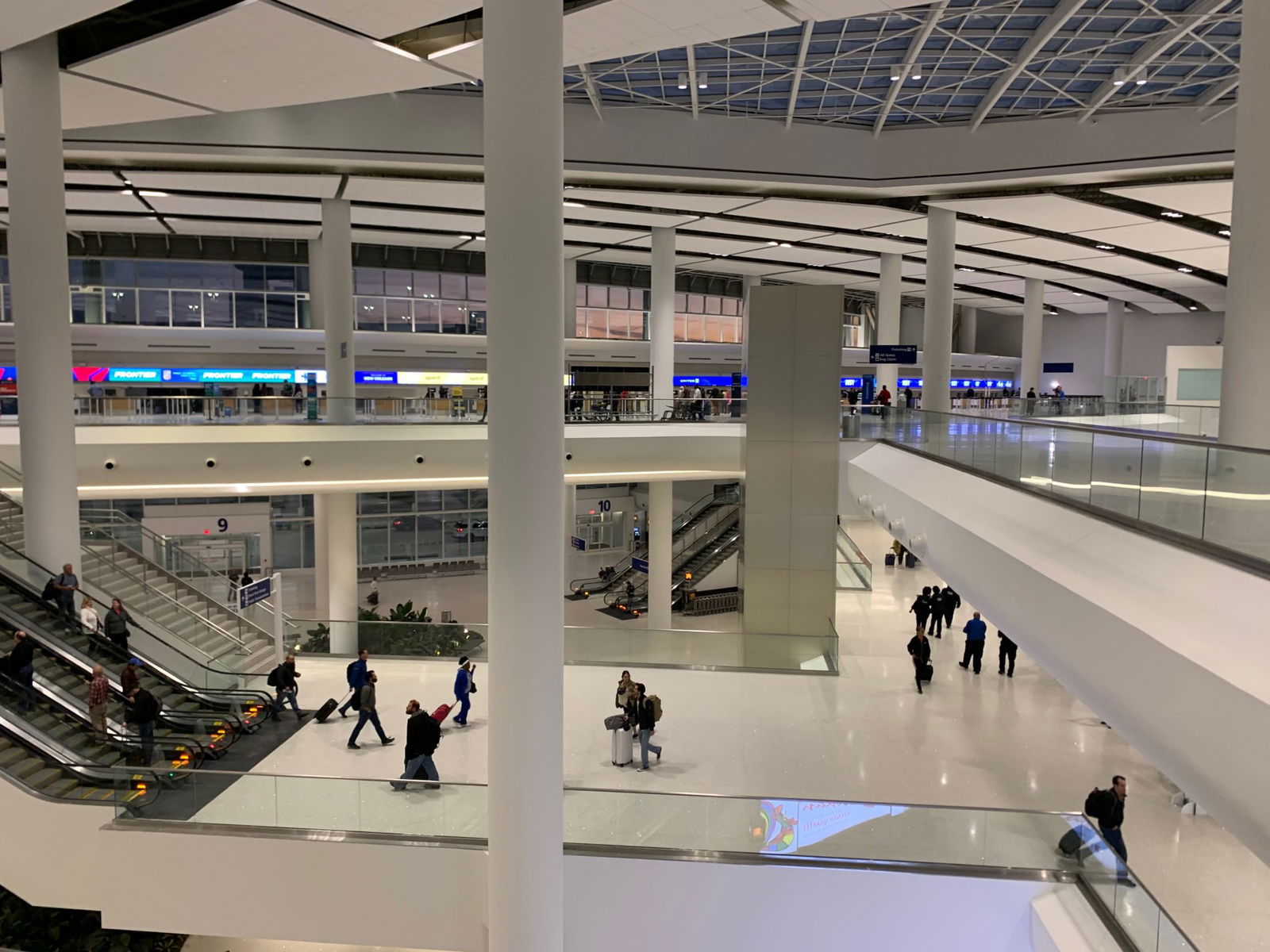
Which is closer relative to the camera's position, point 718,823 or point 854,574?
point 718,823

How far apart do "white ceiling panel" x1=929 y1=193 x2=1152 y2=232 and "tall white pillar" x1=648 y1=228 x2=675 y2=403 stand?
7350 mm

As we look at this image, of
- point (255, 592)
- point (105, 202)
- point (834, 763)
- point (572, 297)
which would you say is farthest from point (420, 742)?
point (572, 297)

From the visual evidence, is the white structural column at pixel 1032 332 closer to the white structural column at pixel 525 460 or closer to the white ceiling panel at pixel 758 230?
the white ceiling panel at pixel 758 230

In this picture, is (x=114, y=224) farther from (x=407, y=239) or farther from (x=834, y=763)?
(x=834, y=763)

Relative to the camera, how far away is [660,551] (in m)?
25.9

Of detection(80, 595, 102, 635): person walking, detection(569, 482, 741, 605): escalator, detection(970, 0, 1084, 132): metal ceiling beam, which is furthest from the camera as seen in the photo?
detection(569, 482, 741, 605): escalator

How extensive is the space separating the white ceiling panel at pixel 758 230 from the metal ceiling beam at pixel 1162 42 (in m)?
9.23

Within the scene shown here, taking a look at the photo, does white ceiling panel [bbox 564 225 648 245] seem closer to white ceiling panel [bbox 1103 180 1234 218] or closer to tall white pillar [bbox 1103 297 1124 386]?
white ceiling panel [bbox 1103 180 1234 218]

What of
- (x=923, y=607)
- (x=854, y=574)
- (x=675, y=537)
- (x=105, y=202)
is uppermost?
(x=105, y=202)

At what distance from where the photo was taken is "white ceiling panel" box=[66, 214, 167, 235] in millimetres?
25828

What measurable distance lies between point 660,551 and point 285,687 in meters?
14.5

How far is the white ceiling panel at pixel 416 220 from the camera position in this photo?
2409 centimetres

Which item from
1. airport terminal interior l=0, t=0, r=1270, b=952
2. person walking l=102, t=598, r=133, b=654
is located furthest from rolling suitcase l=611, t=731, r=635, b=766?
person walking l=102, t=598, r=133, b=654

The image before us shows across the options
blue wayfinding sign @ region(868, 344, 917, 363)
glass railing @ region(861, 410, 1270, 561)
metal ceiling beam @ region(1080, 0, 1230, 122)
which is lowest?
glass railing @ region(861, 410, 1270, 561)
